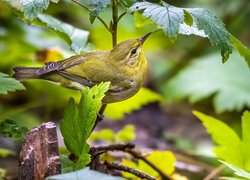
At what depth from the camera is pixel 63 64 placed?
2328mm

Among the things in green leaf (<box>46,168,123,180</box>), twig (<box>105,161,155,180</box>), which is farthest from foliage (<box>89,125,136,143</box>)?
green leaf (<box>46,168,123,180</box>)

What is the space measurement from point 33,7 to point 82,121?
0.38 metres

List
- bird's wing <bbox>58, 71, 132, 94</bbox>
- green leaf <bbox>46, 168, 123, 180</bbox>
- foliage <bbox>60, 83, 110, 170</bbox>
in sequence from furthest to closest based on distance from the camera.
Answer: bird's wing <bbox>58, 71, 132, 94</bbox> → foliage <bbox>60, 83, 110, 170</bbox> → green leaf <bbox>46, 168, 123, 180</bbox>

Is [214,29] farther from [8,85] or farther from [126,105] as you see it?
[126,105]

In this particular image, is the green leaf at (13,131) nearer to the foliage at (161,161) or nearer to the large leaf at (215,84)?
the foliage at (161,161)

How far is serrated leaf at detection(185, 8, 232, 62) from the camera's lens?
1808 millimetres

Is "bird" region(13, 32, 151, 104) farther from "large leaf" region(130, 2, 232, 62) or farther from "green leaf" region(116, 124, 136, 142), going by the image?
"green leaf" region(116, 124, 136, 142)

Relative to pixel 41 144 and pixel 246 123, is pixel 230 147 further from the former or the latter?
pixel 41 144

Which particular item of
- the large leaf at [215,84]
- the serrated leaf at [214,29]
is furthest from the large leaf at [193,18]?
the large leaf at [215,84]

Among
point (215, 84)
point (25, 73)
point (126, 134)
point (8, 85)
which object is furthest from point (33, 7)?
point (215, 84)

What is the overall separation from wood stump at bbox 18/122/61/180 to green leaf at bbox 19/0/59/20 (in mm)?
347

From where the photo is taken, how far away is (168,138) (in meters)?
4.17

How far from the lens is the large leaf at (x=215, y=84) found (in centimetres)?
445

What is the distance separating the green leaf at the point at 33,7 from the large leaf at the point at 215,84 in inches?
108
